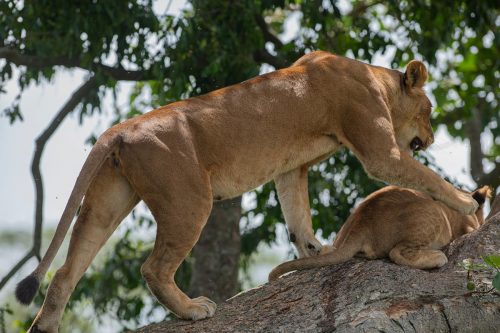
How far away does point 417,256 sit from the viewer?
6570 mm

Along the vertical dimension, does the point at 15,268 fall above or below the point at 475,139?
above

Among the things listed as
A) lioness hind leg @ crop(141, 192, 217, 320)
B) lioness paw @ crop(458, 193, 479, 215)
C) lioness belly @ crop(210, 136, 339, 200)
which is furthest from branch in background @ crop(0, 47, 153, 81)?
lioness paw @ crop(458, 193, 479, 215)

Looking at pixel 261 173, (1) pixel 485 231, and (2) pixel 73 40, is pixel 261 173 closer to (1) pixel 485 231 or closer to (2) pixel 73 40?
(1) pixel 485 231

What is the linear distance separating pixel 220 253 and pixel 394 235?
3535 millimetres

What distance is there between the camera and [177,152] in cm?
636

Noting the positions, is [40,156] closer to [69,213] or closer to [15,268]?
[15,268]

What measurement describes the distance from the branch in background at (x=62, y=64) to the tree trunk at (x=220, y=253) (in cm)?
135

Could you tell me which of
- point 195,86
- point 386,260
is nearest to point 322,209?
point 195,86

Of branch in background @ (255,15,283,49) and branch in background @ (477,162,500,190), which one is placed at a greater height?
branch in background @ (255,15,283,49)

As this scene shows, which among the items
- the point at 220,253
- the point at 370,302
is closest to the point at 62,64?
the point at 220,253

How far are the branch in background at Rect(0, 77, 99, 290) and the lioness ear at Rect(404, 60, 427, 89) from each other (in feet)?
9.05

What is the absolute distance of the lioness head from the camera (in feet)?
25.4

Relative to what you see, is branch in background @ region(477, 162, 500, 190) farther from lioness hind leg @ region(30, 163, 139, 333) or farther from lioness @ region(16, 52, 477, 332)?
lioness hind leg @ region(30, 163, 139, 333)

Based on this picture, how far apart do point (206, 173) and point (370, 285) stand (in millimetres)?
1151
